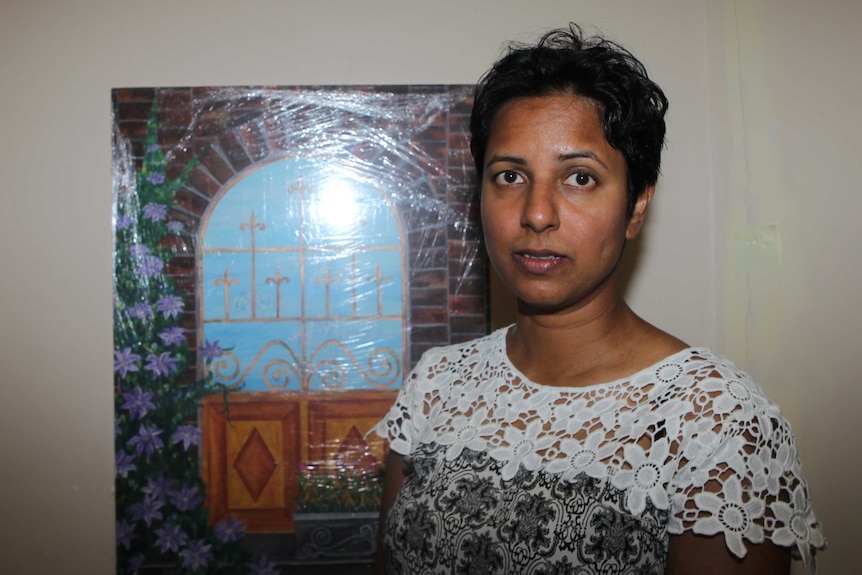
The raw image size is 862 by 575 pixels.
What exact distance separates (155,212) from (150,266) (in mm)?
117

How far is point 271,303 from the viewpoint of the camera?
5.23 ft

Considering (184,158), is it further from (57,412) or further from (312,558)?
(312,558)

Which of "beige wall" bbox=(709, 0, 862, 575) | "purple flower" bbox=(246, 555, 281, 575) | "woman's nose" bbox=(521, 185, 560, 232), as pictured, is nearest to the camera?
"woman's nose" bbox=(521, 185, 560, 232)

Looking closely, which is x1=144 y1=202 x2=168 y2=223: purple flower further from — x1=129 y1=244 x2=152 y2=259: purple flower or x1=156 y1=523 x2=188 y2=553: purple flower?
x1=156 y1=523 x2=188 y2=553: purple flower

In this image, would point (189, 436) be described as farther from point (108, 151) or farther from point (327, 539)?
point (108, 151)

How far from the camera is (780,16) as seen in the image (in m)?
1.34

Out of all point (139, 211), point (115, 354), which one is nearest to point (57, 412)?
point (115, 354)

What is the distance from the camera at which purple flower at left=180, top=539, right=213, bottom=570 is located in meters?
1.58

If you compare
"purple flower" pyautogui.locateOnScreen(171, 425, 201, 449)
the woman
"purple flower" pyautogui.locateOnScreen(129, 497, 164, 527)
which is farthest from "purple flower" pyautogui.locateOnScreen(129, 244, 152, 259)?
the woman

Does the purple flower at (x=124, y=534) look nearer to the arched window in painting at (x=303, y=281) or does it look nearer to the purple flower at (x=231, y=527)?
the purple flower at (x=231, y=527)

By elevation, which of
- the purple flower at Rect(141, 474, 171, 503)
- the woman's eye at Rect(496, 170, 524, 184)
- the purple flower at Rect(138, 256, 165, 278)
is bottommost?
the purple flower at Rect(141, 474, 171, 503)

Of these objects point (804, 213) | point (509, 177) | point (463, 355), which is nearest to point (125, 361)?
point (463, 355)

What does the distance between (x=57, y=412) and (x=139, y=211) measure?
48 cm

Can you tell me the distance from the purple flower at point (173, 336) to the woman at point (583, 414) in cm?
70
